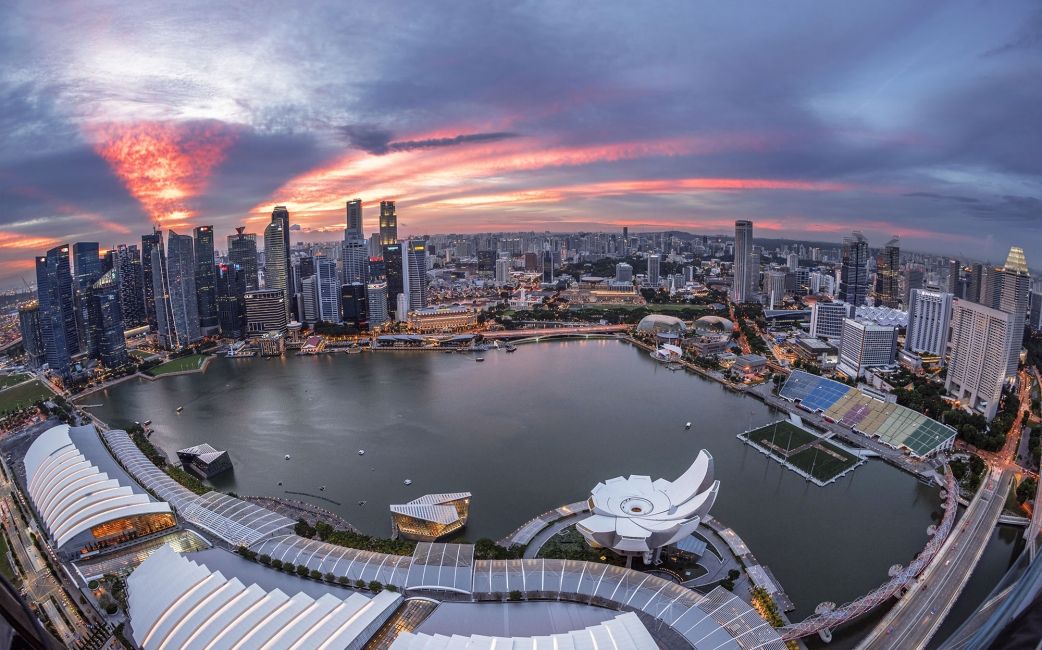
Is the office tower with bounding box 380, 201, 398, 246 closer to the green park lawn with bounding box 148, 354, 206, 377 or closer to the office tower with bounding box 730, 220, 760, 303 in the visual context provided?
the green park lawn with bounding box 148, 354, 206, 377

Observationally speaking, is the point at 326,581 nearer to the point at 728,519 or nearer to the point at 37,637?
the point at 728,519

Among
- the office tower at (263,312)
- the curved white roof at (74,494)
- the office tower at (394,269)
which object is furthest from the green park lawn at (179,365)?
the office tower at (394,269)

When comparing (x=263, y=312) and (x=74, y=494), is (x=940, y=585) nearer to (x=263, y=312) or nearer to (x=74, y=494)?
(x=74, y=494)

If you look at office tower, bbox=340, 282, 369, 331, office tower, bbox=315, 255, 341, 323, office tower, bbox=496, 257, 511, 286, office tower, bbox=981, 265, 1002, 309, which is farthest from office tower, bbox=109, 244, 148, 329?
office tower, bbox=981, 265, 1002, 309

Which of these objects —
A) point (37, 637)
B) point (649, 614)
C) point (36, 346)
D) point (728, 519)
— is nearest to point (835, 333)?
point (728, 519)

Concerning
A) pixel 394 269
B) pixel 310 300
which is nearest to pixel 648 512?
pixel 310 300
